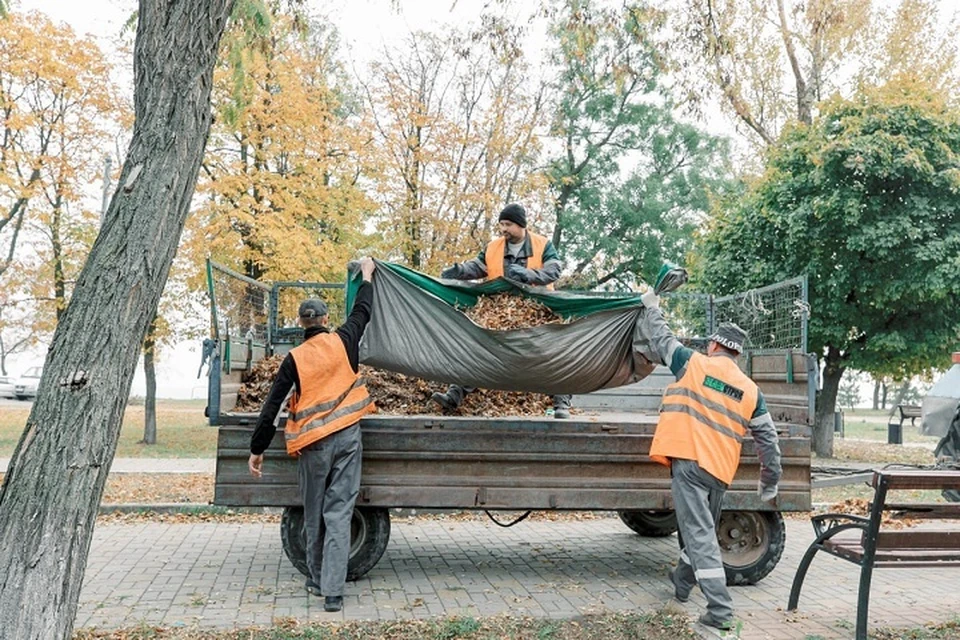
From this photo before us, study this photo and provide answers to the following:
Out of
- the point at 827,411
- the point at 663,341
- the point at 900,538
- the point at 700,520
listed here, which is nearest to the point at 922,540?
the point at 900,538

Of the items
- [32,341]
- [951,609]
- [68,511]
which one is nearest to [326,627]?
[68,511]

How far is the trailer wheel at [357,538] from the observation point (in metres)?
6.05

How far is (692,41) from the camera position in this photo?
805 centimetres

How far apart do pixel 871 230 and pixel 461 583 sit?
11.6 metres

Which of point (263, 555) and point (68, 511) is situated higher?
point (68, 511)

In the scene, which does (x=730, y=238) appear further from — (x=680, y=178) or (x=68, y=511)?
(x=68, y=511)

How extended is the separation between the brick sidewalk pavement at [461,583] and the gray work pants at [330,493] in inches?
13.1

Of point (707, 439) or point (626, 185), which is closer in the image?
point (707, 439)

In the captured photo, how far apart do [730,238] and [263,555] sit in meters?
12.9

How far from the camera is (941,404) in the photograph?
1020 cm

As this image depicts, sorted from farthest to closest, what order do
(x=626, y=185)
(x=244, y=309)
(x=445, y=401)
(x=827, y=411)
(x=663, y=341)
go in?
(x=626, y=185), (x=827, y=411), (x=244, y=309), (x=445, y=401), (x=663, y=341)

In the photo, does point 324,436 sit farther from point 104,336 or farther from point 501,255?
point 501,255

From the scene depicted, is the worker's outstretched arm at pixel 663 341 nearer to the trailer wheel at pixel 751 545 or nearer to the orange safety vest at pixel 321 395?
the trailer wheel at pixel 751 545

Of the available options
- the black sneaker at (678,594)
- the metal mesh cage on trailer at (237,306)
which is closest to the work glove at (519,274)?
the metal mesh cage on trailer at (237,306)
